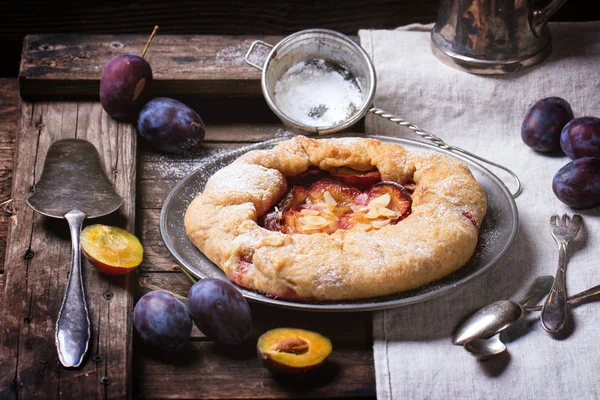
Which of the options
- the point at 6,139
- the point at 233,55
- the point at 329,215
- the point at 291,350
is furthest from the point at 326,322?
the point at 6,139

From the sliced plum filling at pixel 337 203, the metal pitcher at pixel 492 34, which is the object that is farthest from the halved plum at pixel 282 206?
the metal pitcher at pixel 492 34

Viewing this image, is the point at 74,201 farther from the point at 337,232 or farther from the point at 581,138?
the point at 581,138

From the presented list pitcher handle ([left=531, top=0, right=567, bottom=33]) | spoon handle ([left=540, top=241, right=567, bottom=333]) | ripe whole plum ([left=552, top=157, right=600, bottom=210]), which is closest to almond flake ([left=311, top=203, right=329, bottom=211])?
spoon handle ([left=540, top=241, right=567, bottom=333])

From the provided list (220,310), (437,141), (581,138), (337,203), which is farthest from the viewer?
(437,141)

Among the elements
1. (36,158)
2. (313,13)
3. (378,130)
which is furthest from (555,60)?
(36,158)

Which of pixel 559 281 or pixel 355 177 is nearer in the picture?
pixel 559 281

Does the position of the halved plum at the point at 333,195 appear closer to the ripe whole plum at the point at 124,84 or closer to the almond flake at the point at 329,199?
the almond flake at the point at 329,199
